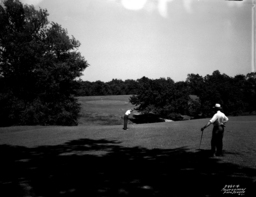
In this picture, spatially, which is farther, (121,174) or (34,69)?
(34,69)

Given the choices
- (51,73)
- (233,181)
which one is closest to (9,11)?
(51,73)

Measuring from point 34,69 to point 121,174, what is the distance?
99.7 ft

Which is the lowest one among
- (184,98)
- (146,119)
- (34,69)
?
(146,119)

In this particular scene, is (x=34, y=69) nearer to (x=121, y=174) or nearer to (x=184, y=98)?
(x=121, y=174)

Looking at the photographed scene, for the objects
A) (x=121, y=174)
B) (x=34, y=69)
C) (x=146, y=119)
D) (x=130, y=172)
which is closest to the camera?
(x=121, y=174)

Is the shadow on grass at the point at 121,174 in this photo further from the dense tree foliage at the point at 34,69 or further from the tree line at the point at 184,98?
the tree line at the point at 184,98

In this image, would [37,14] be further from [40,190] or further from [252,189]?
[252,189]

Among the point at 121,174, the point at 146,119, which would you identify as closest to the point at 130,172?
the point at 121,174

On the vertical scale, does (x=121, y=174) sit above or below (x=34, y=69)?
below

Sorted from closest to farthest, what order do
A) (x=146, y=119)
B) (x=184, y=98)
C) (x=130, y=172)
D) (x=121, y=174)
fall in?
1. (x=121, y=174)
2. (x=130, y=172)
3. (x=184, y=98)
4. (x=146, y=119)

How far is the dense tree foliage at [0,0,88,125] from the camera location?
30375mm

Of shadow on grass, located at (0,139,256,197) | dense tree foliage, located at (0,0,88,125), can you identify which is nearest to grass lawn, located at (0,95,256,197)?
shadow on grass, located at (0,139,256,197)

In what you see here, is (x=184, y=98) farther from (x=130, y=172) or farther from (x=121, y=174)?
(x=121, y=174)

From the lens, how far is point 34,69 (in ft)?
107
